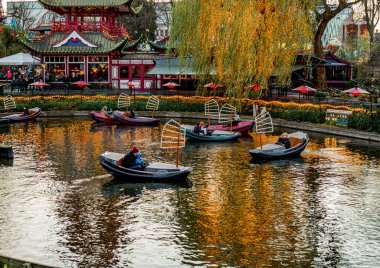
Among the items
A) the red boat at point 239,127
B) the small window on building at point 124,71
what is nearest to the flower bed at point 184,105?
the red boat at point 239,127

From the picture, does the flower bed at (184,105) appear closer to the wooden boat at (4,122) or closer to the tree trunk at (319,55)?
the wooden boat at (4,122)

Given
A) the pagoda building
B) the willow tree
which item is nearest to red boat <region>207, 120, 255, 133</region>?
the willow tree

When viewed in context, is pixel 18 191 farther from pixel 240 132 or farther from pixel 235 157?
pixel 240 132

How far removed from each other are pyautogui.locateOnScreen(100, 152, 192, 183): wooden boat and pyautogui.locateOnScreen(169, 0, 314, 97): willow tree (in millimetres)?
15944

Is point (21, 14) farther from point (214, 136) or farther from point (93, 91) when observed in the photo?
point (214, 136)

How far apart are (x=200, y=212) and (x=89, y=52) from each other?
136ft

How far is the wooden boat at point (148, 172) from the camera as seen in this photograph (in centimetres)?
2427

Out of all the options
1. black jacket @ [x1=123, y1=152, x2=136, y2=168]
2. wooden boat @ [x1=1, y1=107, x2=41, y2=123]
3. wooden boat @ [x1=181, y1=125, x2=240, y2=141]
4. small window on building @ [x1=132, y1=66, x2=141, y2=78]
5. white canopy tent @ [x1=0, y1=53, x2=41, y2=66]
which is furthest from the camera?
white canopy tent @ [x1=0, y1=53, x2=41, y2=66]

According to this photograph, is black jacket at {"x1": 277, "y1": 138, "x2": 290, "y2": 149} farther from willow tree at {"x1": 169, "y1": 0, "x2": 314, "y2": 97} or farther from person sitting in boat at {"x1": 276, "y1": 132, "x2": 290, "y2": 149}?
willow tree at {"x1": 169, "y1": 0, "x2": 314, "y2": 97}

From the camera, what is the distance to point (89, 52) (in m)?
59.2

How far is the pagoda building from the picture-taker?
194ft

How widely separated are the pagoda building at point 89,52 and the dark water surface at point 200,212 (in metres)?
28.4

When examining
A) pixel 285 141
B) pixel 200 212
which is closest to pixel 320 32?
pixel 285 141

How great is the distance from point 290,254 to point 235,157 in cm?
1427
